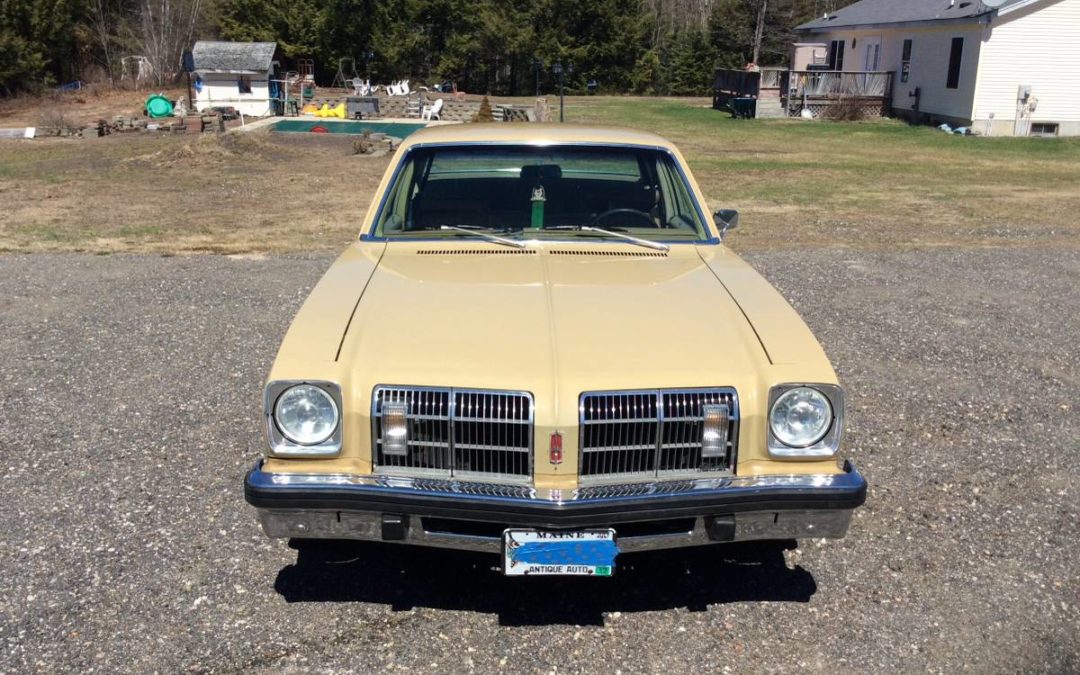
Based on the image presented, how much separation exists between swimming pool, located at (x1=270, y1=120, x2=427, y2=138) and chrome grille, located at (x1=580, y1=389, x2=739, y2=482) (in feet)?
81.9

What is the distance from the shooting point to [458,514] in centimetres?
320

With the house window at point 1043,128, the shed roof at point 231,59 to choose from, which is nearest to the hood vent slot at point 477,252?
the house window at point 1043,128

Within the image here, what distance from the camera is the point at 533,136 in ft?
16.2

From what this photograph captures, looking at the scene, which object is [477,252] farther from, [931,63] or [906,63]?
[906,63]

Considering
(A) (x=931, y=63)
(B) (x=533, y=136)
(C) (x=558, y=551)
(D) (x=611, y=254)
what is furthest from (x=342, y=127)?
(C) (x=558, y=551)

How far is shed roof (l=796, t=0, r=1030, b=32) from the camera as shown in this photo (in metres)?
27.2

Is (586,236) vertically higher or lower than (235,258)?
higher

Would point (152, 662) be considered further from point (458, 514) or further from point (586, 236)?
point (586, 236)

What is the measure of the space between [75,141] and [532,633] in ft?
80.9

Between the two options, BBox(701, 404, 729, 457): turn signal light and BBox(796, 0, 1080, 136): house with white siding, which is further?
BBox(796, 0, 1080, 136): house with white siding

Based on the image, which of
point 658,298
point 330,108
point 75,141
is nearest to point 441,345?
point 658,298

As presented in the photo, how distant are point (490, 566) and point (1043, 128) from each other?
29.1 metres

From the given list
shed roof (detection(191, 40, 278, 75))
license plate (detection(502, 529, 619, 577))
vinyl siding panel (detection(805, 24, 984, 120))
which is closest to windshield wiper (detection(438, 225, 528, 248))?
license plate (detection(502, 529, 619, 577))

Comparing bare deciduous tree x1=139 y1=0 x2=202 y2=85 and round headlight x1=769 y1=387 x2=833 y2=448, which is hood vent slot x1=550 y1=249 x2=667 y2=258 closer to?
round headlight x1=769 y1=387 x2=833 y2=448
